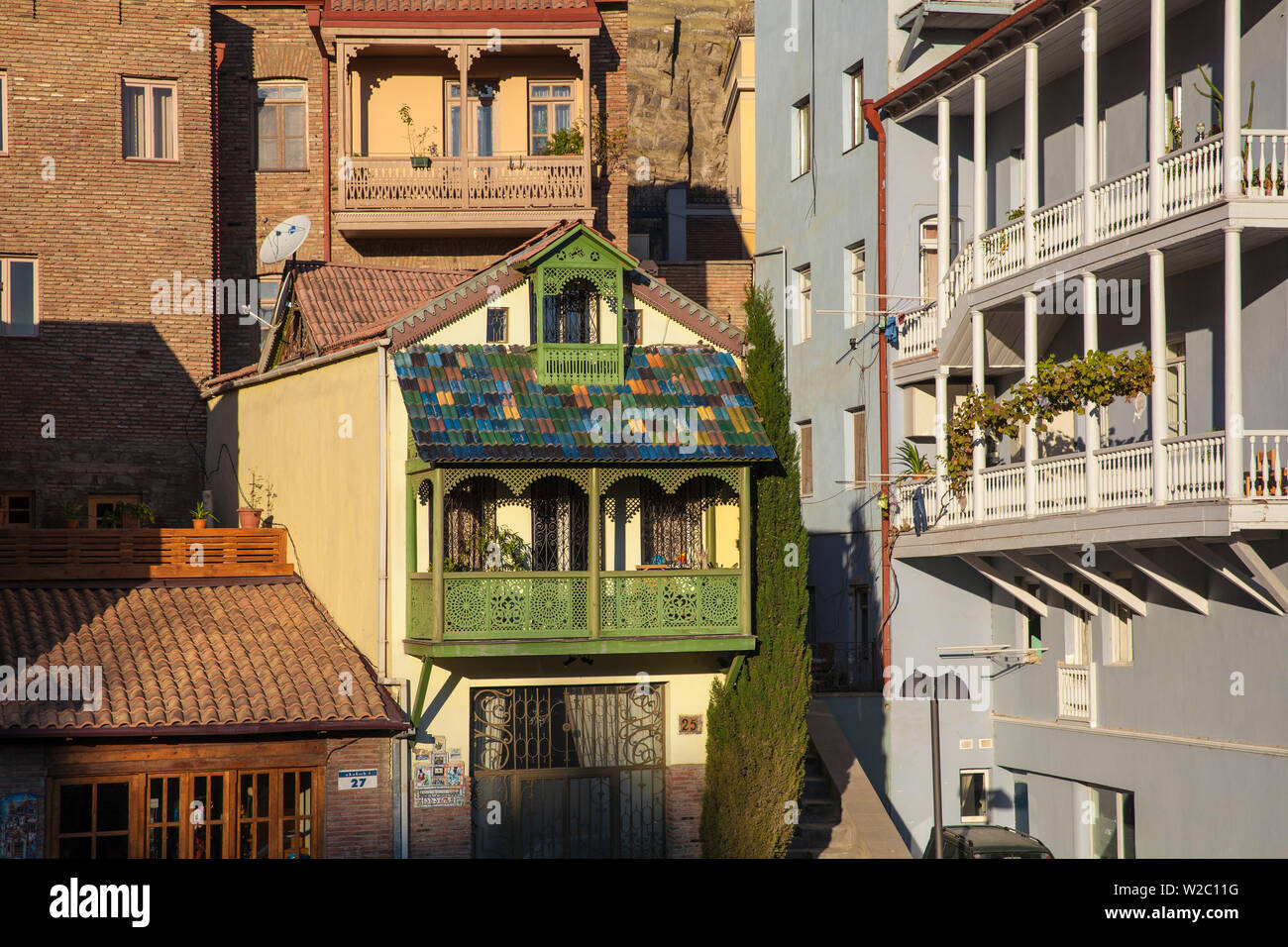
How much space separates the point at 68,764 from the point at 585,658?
623 centimetres

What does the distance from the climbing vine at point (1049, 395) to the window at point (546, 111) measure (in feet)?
33.2

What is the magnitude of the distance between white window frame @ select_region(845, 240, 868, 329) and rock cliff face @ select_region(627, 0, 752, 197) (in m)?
22.2

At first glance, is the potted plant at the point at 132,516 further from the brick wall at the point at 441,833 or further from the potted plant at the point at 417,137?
the potted plant at the point at 417,137

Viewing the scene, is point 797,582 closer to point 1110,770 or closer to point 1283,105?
point 1110,770

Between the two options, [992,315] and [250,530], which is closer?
[250,530]

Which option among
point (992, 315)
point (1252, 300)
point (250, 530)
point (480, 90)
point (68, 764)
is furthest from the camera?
point (480, 90)

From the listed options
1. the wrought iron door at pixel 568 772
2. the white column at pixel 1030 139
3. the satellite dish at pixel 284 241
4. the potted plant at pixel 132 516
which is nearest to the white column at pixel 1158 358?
the white column at pixel 1030 139

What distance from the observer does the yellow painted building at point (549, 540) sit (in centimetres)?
2041

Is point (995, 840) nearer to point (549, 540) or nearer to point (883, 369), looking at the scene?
point (549, 540)

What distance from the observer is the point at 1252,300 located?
20.5m

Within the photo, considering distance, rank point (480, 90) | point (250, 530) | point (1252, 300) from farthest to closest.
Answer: point (480, 90) → point (250, 530) → point (1252, 300)

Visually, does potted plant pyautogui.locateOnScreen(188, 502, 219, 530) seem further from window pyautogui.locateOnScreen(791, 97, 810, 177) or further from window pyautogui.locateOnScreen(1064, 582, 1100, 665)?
window pyautogui.locateOnScreen(1064, 582, 1100, 665)

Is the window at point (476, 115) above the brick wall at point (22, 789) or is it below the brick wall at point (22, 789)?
above

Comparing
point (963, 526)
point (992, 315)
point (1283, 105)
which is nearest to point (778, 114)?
point (992, 315)
